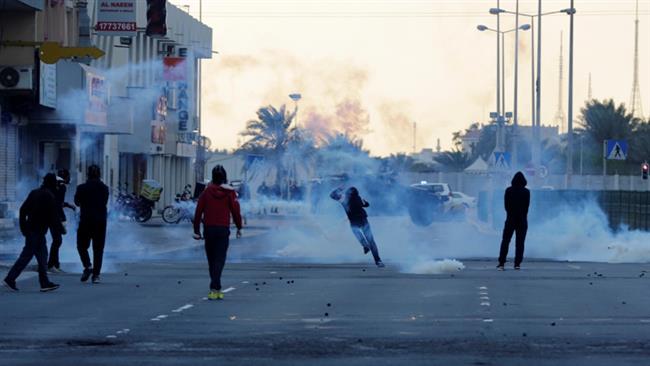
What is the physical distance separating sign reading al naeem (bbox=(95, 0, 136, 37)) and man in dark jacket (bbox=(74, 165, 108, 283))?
23258mm

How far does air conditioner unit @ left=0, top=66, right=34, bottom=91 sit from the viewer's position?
→ 149 ft

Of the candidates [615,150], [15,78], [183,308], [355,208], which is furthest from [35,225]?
[615,150]

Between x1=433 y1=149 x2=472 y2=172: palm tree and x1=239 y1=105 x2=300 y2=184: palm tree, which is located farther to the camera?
x1=433 y1=149 x2=472 y2=172: palm tree

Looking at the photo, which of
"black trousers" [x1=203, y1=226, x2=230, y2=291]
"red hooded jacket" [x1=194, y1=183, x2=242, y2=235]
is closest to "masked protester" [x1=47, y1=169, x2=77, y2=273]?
"red hooded jacket" [x1=194, y1=183, x2=242, y2=235]

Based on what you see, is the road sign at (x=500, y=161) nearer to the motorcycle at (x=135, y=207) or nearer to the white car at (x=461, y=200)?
the white car at (x=461, y=200)

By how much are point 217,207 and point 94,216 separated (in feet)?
12.4

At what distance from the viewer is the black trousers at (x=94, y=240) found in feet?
77.2

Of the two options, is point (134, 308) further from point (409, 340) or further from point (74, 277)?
point (74, 277)

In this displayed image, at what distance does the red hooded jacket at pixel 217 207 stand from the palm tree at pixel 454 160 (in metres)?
113

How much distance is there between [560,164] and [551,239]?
94.2 meters

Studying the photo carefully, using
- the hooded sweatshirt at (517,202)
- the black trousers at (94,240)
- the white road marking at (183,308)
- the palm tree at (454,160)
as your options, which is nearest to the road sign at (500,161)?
the hooded sweatshirt at (517,202)

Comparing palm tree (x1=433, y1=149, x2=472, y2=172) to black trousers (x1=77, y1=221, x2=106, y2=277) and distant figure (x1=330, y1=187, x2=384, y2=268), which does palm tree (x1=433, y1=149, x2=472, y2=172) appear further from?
black trousers (x1=77, y1=221, x2=106, y2=277)

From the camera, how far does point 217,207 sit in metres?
20.5

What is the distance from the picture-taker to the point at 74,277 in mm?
24953
